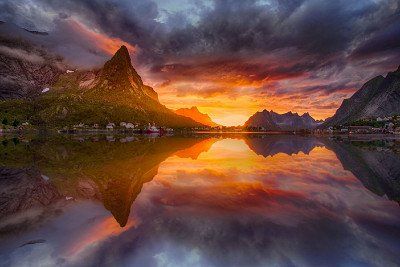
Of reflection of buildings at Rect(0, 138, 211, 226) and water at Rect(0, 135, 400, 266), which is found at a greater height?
water at Rect(0, 135, 400, 266)

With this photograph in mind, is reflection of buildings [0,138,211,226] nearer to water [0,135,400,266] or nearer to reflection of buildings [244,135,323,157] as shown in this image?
water [0,135,400,266]

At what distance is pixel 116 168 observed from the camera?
28609 mm

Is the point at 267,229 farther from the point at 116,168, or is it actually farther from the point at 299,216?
the point at 116,168

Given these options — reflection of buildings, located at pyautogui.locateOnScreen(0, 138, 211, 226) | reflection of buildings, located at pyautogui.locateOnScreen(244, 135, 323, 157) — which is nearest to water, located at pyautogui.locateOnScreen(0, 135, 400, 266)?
reflection of buildings, located at pyautogui.locateOnScreen(0, 138, 211, 226)

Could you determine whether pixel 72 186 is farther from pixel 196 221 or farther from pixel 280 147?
pixel 280 147

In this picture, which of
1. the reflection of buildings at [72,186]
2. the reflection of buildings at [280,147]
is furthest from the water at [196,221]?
the reflection of buildings at [280,147]

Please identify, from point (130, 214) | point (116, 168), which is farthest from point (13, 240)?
point (116, 168)

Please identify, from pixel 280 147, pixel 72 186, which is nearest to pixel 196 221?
pixel 72 186

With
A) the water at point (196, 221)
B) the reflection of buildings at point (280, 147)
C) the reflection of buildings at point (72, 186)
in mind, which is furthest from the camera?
the reflection of buildings at point (280, 147)

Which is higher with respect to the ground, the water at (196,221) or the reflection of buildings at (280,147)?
the water at (196,221)

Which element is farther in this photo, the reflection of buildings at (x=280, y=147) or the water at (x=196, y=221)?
the reflection of buildings at (x=280, y=147)

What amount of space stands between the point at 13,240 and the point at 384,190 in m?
20.8

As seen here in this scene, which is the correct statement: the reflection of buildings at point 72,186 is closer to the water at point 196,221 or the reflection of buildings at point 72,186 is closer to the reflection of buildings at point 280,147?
the water at point 196,221

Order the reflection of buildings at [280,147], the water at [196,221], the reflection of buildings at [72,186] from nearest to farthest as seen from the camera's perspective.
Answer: the water at [196,221] → the reflection of buildings at [72,186] → the reflection of buildings at [280,147]
